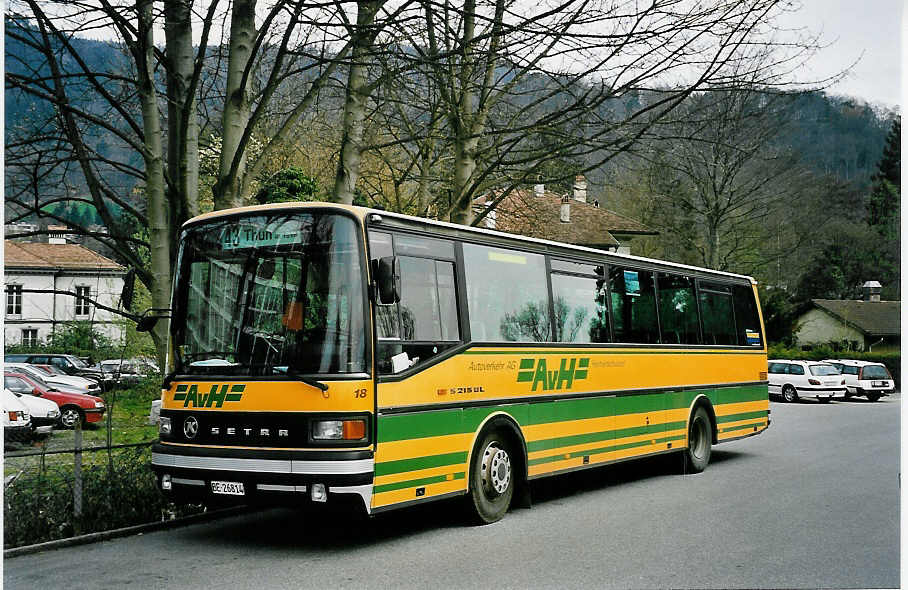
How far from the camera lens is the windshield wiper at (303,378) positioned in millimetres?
8859

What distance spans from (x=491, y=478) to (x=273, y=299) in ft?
10.2

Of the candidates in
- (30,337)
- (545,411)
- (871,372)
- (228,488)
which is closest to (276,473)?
(228,488)

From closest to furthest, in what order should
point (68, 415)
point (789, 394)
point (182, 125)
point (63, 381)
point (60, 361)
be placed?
point (182, 125) < point (68, 415) < point (63, 381) < point (60, 361) < point (789, 394)

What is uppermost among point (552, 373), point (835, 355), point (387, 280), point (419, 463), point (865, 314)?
point (865, 314)

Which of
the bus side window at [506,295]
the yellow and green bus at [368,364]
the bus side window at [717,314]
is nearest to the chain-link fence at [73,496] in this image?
the yellow and green bus at [368,364]

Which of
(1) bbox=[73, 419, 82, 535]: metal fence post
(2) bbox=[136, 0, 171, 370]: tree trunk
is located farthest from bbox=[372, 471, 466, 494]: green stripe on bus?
(2) bbox=[136, 0, 171, 370]: tree trunk

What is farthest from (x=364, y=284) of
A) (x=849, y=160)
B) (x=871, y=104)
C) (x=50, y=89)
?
(x=849, y=160)

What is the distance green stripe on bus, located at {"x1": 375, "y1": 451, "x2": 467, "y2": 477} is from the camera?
30.2ft

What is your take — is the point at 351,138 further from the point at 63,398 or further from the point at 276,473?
the point at 63,398

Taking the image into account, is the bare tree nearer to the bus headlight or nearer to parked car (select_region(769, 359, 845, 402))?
the bus headlight

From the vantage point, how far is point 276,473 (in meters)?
8.95

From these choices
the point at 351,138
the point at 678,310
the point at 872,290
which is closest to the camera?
the point at 351,138

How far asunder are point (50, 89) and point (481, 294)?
17.5 feet

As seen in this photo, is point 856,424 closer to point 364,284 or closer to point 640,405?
point 640,405
